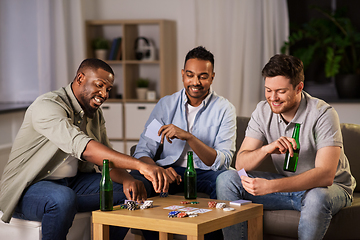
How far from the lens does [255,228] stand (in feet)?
6.23

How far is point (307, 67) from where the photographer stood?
14.9 ft

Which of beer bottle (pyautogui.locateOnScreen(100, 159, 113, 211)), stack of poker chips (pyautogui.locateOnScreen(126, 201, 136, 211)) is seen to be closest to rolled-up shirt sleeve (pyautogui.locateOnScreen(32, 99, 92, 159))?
beer bottle (pyautogui.locateOnScreen(100, 159, 113, 211))

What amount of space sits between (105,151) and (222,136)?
2.95 ft

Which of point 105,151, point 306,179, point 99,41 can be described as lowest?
point 306,179

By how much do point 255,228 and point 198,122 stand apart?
91 cm

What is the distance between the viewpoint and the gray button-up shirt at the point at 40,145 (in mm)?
1951

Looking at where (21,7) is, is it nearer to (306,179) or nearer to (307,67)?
(307,67)

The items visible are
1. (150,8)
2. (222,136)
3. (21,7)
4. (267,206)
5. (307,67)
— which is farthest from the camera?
(150,8)

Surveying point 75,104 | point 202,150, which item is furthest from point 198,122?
point 75,104

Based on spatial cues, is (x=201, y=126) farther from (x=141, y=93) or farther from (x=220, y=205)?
(x=141, y=93)

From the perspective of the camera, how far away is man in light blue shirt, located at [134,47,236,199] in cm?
251

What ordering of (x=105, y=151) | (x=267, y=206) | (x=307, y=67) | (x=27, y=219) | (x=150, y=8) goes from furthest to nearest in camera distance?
(x=150, y=8) < (x=307, y=67) < (x=267, y=206) < (x=27, y=219) < (x=105, y=151)

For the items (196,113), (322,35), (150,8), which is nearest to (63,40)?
(150,8)

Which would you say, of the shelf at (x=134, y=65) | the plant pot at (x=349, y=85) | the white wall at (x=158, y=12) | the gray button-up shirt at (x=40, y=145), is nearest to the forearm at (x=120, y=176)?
the gray button-up shirt at (x=40, y=145)
